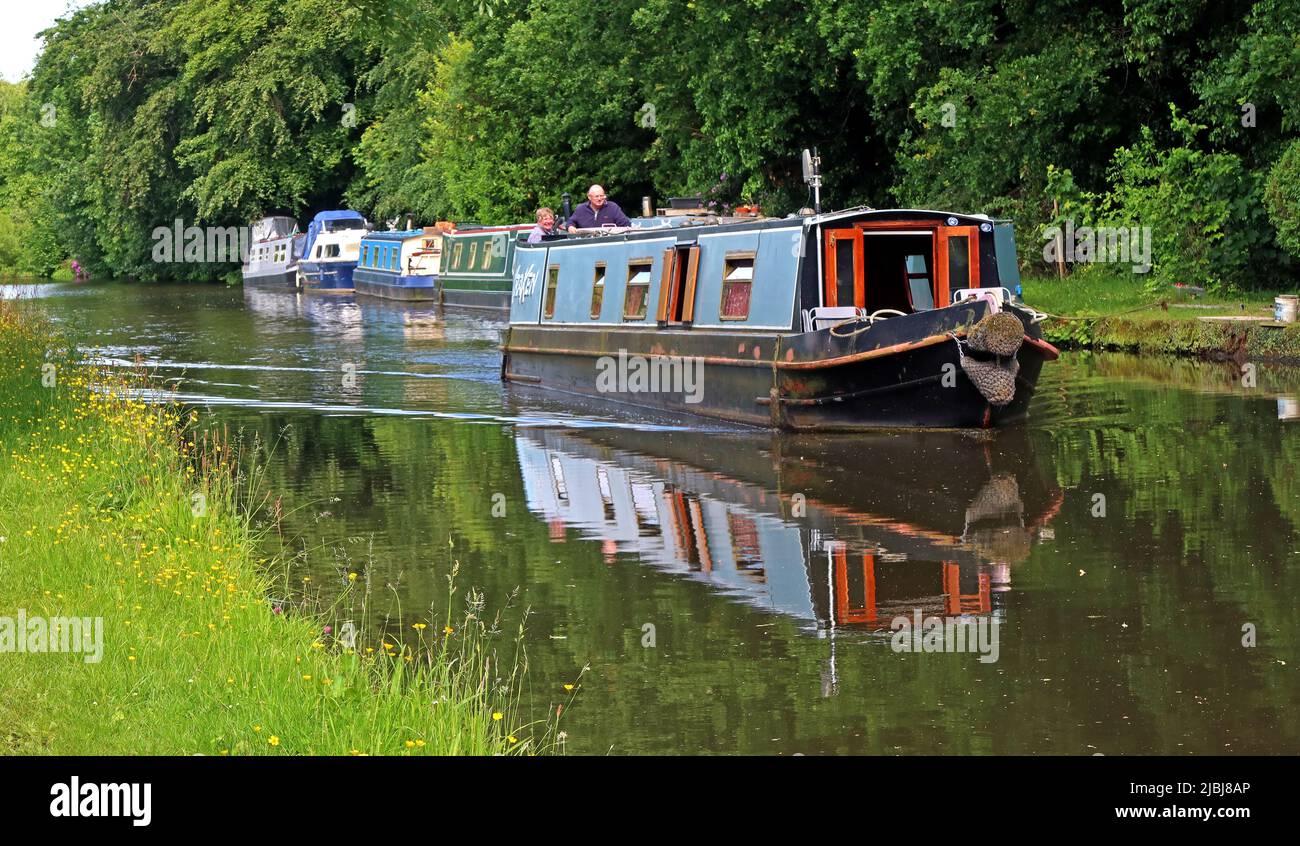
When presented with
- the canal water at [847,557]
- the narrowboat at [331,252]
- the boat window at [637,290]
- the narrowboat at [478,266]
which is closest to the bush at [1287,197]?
the canal water at [847,557]

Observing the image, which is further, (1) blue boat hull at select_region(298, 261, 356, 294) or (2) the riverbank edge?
(1) blue boat hull at select_region(298, 261, 356, 294)

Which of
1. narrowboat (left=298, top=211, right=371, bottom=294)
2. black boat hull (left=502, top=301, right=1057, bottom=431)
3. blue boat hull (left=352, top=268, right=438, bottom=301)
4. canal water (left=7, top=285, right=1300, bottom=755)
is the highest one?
narrowboat (left=298, top=211, right=371, bottom=294)

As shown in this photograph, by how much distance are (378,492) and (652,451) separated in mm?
3131

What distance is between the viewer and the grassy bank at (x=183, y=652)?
6379 millimetres

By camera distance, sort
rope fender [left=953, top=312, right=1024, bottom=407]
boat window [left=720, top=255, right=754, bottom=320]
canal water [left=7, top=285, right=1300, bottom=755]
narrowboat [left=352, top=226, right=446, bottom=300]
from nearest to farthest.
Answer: canal water [left=7, top=285, right=1300, bottom=755] → rope fender [left=953, top=312, right=1024, bottom=407] → boat window [left=720, top=255, right=754, bottom=320] → narrowboat [left=352, top=226, right=446, bottom=300]

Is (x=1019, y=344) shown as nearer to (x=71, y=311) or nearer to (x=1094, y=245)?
(x=1094, y=245)

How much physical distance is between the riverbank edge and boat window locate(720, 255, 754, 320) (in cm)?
662

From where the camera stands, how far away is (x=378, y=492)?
44.3 ft

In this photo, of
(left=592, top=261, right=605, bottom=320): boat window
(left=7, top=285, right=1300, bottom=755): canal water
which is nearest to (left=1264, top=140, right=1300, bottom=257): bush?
(left=7, top=285, right=1300, bottom=755): canal water

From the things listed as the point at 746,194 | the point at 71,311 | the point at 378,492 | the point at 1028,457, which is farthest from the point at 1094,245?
the point at 71,311

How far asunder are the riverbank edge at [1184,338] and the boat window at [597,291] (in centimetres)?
652

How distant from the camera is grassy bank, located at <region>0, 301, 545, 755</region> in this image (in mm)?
6379

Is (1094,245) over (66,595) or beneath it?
over

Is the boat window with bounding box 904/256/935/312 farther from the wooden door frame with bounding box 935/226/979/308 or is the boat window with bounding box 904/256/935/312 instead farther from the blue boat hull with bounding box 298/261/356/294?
the blue boat hull with bounding box 298/261/356/294
